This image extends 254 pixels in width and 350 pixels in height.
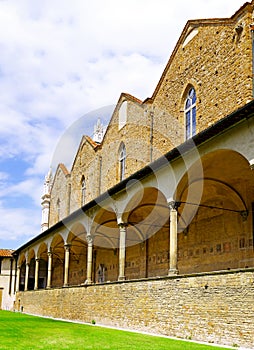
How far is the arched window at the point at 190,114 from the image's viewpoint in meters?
19.3

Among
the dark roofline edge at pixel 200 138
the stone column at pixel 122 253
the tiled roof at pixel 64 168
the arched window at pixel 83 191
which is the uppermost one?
the tiled roof at pixel 64 168

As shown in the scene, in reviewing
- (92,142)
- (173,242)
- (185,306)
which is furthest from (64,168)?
(185,306)

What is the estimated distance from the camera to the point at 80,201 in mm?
33312

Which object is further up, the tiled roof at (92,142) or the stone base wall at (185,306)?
the tiled roof at (92,142)

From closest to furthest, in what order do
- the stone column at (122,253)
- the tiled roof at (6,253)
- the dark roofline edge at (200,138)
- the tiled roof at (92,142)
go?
the dark roofline edge at (200,138) → the stone column at (122,253) → the tiled roof at (92,142) → the tiled roof at (6,253)

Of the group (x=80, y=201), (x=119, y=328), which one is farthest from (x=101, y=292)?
(x=80, y=201)

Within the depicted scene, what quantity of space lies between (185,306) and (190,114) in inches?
372

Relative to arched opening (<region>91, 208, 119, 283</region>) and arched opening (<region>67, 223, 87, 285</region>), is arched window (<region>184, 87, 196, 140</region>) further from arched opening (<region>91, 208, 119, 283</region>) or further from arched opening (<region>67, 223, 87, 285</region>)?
arched opening (<region>67, 223, 87, 285</region>)

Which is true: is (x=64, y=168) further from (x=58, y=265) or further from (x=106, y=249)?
(x=106, y=249)

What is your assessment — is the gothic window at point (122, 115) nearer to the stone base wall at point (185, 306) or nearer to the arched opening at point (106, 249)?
the arched opening at point (106, 249)

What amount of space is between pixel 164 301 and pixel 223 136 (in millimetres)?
4764

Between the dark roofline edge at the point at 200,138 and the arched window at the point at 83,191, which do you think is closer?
the dark roofline edge at the point at 200,138

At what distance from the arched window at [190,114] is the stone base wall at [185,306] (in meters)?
6.75

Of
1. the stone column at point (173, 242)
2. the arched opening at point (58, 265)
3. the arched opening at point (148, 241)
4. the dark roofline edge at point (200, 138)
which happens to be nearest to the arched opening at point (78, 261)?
the arched opening at point (58, 265)
